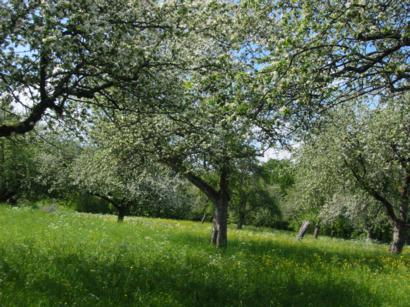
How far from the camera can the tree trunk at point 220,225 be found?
1767 cm

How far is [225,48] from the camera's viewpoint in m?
12.6

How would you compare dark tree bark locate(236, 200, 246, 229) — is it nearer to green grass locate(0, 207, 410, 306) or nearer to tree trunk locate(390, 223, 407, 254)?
tree trunk locate(390, 223, 407, 254)

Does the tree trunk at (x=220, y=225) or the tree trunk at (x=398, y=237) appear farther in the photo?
the tree trunk at (x=398, y=237)

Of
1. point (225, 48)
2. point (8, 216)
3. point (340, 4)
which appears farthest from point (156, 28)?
point (8, 216)

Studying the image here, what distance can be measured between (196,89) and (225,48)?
97.9 inches

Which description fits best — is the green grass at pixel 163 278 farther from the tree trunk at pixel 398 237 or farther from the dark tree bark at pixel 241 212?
the dark tree bark at pixel 241 212

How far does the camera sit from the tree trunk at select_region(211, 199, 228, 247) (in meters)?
17.7

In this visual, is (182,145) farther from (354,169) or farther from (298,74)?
(354,169)

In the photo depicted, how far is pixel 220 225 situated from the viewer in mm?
17797

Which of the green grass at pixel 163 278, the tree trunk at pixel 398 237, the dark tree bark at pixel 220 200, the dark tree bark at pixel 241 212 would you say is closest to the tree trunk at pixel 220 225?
the dark tree bark at pixel 220 200

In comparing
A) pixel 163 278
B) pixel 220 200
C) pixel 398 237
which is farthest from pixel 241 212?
pixel 163 278

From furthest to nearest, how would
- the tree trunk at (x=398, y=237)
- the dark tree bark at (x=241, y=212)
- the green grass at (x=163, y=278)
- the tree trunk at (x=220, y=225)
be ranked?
the dark tree bark at (x=241, y=212) < the tree trunk at (x=398, y=237) < the tree trunk at (x=220, y=225) < the green grass at (x=163, y=278)

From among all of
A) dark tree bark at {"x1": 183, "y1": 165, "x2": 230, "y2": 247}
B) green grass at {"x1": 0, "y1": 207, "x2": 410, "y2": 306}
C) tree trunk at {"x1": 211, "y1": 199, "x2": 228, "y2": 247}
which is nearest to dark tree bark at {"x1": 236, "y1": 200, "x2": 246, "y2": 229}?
tree trunk at {"x1": 211, "y1": 199, "x2": 228, "y2": 247}

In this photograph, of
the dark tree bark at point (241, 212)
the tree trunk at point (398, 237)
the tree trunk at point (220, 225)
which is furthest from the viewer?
the dark tree bark at point (241, 212)
